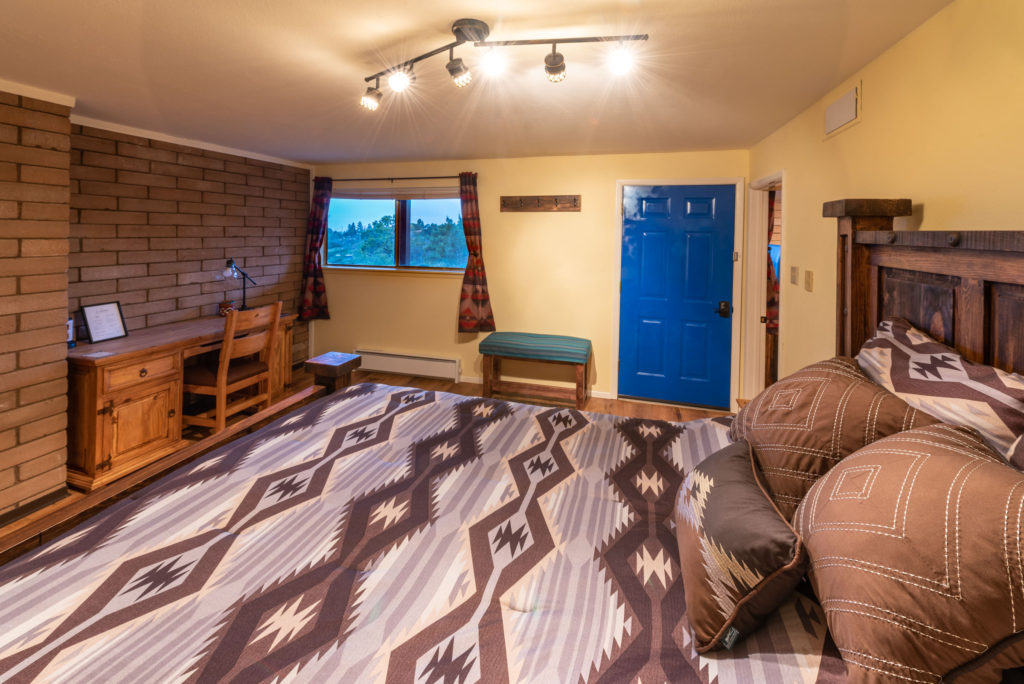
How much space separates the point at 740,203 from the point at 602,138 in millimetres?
1274

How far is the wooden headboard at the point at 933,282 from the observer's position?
117 cm

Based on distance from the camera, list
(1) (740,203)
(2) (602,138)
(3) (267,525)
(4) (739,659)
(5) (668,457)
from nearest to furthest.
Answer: (4) (739,659), (3) (267,525), (5) (668,457), (2) (602,138), (1) (740,203)

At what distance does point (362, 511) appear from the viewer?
138 centimetres

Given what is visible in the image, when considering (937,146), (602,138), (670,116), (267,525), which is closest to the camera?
(267,525)

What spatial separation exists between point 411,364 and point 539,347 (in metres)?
1.49

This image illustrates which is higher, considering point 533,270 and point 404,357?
point 533,270

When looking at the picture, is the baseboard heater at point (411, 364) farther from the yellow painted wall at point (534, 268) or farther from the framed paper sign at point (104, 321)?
the framed paper sign at point (104, 321)

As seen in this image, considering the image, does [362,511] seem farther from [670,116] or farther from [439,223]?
[439,223]

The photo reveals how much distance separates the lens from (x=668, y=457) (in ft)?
5.65

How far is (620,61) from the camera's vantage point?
2.00m

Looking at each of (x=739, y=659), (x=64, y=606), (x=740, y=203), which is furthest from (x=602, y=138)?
(x=64, y=606)

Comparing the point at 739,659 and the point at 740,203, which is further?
the point at 740,203

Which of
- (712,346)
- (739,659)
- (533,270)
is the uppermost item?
(533,270)

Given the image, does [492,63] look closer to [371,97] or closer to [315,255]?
[371,97]
